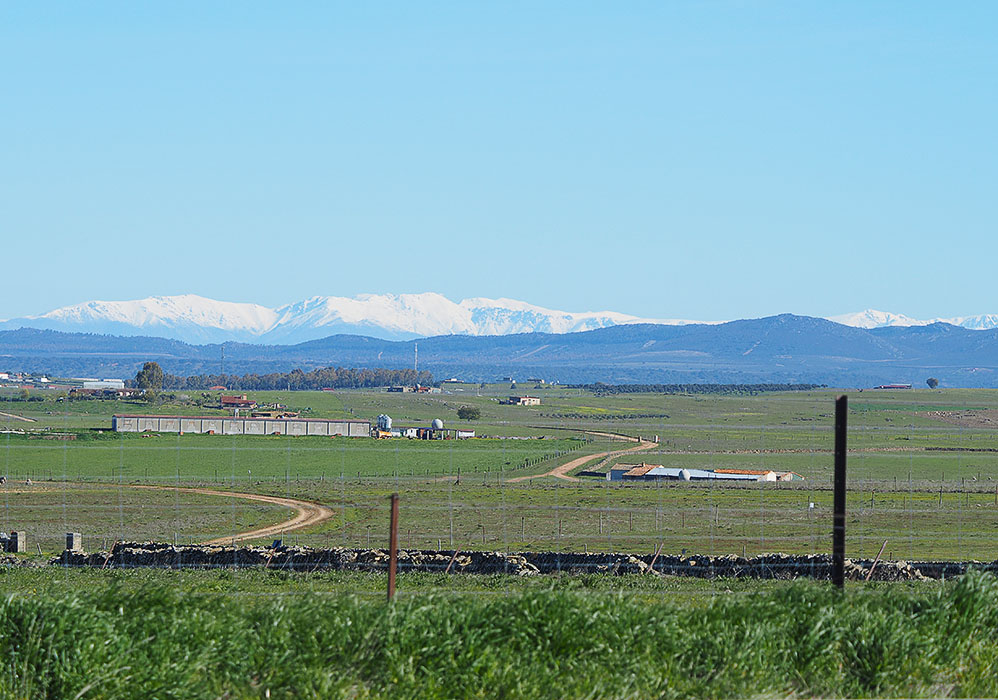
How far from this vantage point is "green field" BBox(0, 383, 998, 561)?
3953 cm

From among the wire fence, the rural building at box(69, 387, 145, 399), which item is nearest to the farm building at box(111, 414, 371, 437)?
the wire fence

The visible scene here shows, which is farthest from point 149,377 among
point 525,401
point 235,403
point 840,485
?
point 840,485

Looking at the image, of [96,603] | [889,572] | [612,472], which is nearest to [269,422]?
[612,472]

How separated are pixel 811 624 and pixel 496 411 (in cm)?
11057

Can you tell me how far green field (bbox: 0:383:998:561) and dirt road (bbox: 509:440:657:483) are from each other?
0.89 m

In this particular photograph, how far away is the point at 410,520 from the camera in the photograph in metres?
46.4

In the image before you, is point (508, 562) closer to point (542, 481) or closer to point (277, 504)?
point (277, 504)

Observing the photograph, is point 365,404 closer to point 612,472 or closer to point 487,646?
point 612,472

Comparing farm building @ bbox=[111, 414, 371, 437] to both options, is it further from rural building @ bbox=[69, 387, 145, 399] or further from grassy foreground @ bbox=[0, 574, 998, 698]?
grassy foreground @ bbox=[0, 574, 998, 698]

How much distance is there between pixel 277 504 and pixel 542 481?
17293 mm

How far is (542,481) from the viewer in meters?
63.8

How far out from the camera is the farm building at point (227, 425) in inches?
3396

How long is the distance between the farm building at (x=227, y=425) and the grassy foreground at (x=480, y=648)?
7347 cm

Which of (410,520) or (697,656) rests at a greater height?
(697,656)
